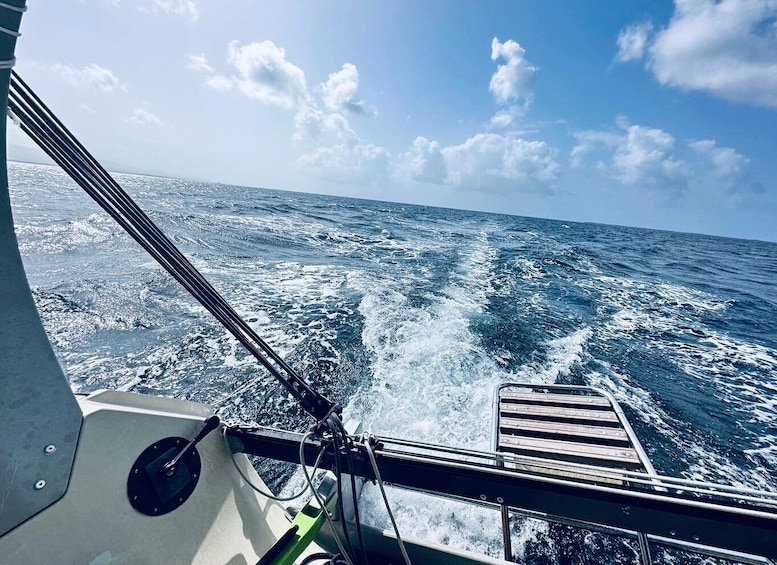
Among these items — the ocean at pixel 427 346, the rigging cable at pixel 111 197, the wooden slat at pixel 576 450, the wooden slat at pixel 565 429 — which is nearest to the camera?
the rigging cable at pixel 111 197

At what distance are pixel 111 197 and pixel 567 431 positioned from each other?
4.60m

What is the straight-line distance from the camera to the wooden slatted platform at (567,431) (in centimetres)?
333

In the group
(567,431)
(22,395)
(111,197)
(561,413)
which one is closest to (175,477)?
(22,395)

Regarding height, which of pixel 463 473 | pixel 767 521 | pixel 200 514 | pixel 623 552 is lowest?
pixel 623 552

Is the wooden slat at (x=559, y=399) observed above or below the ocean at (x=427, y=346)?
above

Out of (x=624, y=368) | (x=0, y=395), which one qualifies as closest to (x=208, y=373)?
(x=0, y=395)

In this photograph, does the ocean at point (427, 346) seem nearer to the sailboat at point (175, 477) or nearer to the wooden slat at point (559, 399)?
the wooden slat at point (559, 399)

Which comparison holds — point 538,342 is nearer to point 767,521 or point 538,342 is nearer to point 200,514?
point 767,521

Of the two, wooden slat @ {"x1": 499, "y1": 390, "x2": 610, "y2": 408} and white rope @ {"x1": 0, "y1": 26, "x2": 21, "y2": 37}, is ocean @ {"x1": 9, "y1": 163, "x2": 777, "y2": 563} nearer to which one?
wooden slat @ {"x1": 499, "y1": 390, "x2": 610, "y2": 408}

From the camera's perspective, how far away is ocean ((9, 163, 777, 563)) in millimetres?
4516

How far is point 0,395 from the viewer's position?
1025mm

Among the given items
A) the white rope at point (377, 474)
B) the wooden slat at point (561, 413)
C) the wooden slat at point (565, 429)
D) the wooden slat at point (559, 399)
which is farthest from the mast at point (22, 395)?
the wooden slat at point (559, 399)

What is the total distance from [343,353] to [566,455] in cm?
408

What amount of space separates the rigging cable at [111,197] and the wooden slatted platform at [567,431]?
9.04ft
